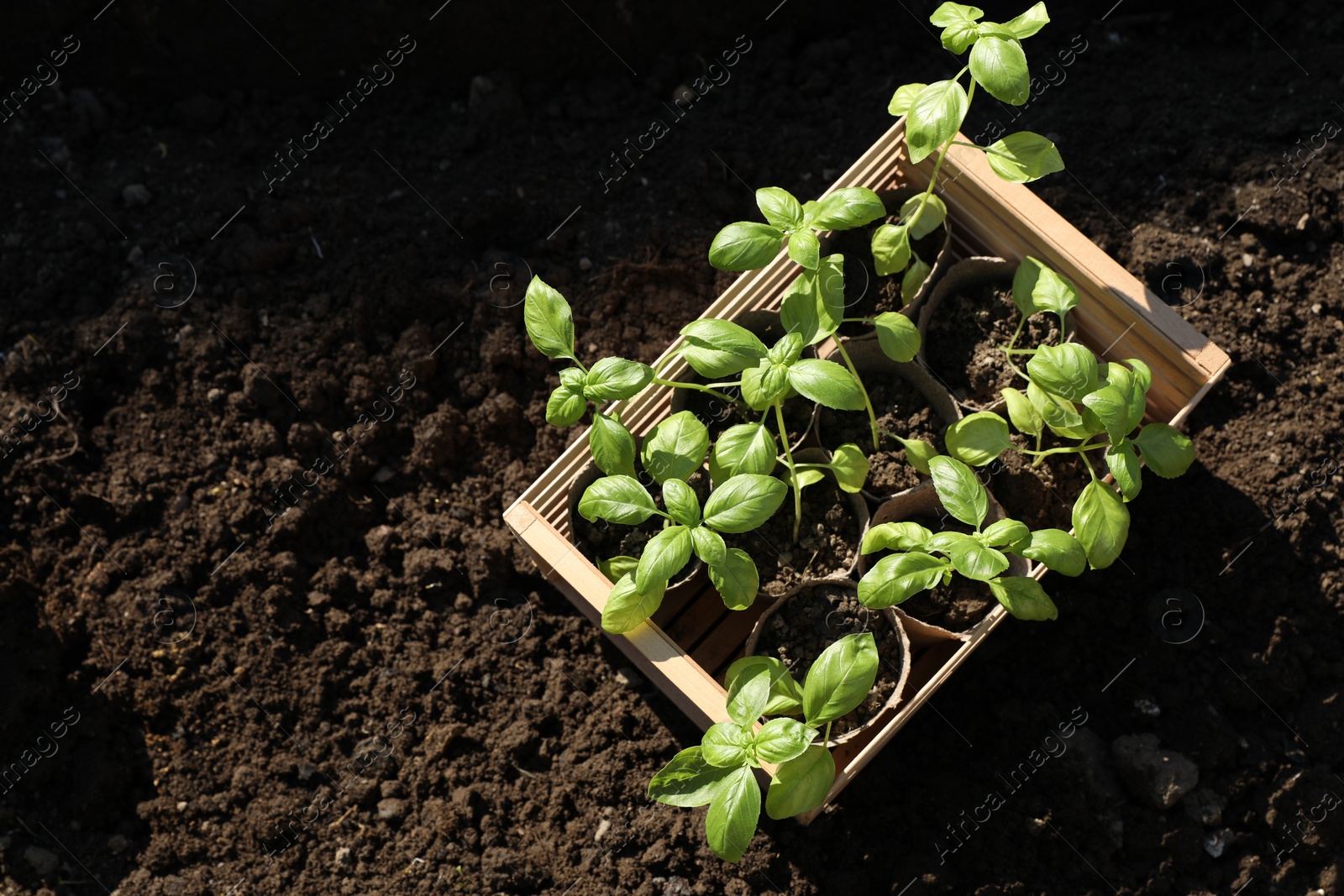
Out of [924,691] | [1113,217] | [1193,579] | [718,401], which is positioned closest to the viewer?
[924,691]

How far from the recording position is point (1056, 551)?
69.2 inches

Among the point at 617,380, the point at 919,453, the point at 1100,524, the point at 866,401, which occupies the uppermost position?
the point at 617,380

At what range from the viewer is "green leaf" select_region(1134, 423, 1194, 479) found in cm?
187

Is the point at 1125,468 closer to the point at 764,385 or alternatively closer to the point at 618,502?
the point at 764,385

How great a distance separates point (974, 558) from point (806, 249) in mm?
621

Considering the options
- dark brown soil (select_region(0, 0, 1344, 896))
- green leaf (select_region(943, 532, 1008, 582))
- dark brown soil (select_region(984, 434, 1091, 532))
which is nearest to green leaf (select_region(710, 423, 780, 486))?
green leaf (select_region(943, 532, 1008, 582))

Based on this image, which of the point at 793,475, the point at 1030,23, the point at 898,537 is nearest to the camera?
the point at 1030,23

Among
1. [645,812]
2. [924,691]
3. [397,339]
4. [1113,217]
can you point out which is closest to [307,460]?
[397,339]

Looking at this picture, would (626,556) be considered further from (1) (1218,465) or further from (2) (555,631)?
(1) (1218,465)

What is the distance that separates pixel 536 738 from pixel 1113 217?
1.96 meters

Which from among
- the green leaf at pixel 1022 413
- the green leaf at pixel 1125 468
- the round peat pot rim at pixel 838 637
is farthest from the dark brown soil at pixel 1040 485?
the round peat pot rim at pixel 838 637

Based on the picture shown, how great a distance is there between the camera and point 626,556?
6.50ft

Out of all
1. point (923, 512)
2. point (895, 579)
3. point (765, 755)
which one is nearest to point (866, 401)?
point (895, 579)

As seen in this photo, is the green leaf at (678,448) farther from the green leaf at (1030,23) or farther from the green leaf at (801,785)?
the green leaf at (1030,23)
